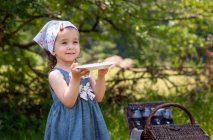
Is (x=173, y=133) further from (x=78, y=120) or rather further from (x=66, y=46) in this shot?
(x=66, y=46)

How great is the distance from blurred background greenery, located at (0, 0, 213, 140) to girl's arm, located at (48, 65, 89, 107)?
1.80 metres

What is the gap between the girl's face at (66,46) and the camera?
→ 10.5 feet

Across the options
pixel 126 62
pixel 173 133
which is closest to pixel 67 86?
pixel 173 133

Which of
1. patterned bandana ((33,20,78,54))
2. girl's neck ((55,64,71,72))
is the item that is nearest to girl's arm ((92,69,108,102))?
girl's neck ((55,64,71,72))

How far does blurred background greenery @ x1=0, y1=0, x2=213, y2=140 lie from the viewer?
5.40 m

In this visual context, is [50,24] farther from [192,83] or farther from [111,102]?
[192,83]

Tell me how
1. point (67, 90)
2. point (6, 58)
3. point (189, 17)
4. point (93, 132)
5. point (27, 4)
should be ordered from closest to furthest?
1. point (67, 90)
2. point (93, 132)
3. point (27, 4)
4. point (6, 58)
5. point (189, 17)

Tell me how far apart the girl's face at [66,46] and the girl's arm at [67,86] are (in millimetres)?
123

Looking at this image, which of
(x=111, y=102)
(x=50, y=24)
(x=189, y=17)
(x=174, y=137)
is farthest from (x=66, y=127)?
(x=189, y=17)

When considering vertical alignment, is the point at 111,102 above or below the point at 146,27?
below

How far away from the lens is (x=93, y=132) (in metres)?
3.30

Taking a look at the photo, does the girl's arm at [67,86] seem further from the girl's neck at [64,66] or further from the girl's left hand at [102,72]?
the girl's left hand at [102,72]

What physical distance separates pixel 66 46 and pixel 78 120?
50cm

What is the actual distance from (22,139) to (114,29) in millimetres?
2682
